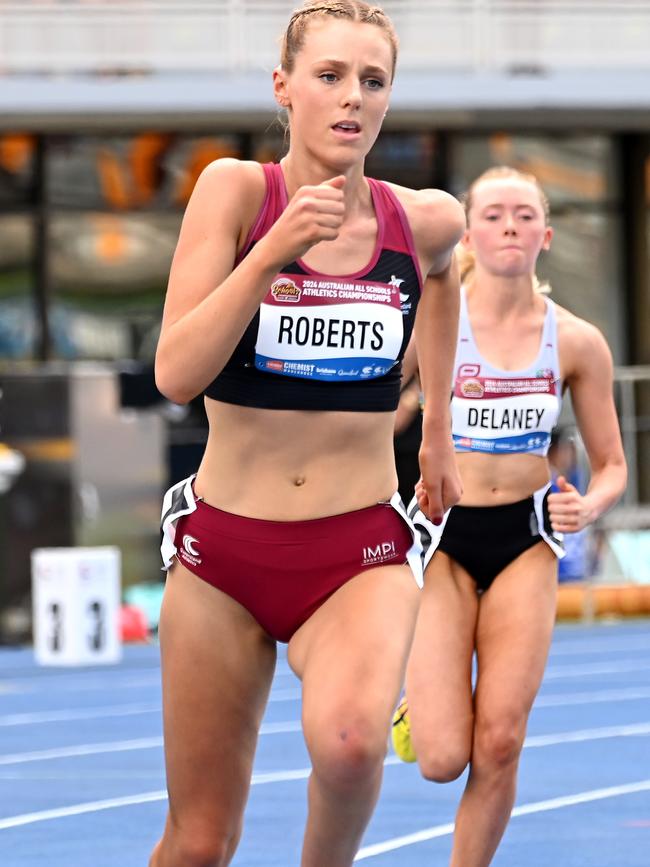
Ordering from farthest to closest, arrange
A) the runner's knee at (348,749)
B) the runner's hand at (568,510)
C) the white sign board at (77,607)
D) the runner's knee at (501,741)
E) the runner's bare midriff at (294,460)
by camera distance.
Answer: the white sign board at (77,607) < the runner's hand at (568,510) < the runner's knee at (501,741) < the runner's bare midriff at (294,460) < the runner's knee at (348,749)

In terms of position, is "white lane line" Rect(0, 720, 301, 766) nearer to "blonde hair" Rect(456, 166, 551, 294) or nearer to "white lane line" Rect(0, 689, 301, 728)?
"white lane line" Rect(0, 689, 301, 728)

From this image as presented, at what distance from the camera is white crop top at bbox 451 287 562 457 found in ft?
20.1

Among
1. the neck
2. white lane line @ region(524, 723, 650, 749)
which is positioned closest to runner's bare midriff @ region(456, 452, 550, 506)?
the neck

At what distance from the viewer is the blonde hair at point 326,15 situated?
4.31 meters

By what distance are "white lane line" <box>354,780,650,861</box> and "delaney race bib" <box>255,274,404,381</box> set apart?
2.95 m

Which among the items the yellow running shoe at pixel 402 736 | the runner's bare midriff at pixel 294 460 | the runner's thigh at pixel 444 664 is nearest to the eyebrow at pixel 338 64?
the runner's bare midriff at pixel 294 460

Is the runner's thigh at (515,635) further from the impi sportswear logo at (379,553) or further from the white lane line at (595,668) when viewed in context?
the white lane line at (595,668)

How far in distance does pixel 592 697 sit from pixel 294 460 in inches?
342

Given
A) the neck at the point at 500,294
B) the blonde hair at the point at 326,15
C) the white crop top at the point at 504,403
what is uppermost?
the blonde hair at the point at 326,15

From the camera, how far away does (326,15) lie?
4.31 metres

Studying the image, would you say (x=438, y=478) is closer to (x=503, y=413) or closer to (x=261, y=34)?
(x=503, y=413)

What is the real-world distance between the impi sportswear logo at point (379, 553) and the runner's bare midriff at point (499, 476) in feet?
5.62

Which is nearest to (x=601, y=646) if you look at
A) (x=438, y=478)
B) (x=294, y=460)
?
(x=438, y=478)

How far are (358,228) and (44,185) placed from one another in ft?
58.9
